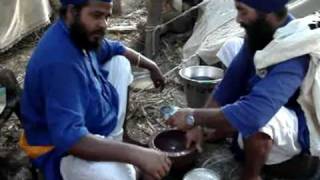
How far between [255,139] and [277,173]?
52 cm

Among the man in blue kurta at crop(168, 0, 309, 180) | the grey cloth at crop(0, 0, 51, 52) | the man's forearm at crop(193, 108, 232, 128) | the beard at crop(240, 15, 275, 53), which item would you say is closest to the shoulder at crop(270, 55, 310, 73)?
the man in blue kurta at crop(168, 0, 309, 180)

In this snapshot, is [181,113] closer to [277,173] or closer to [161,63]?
[277,173]

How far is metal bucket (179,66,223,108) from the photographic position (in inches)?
149

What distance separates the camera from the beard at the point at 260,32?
9.65 ft

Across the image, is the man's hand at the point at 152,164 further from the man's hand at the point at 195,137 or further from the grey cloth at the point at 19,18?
the grey cloth at the point at 19,18

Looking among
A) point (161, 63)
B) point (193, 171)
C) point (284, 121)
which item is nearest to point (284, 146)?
point (284, 121)

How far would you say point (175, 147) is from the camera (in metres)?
3.44

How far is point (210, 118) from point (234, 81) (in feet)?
1.62

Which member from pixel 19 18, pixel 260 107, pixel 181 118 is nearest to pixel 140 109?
pixel 181 118

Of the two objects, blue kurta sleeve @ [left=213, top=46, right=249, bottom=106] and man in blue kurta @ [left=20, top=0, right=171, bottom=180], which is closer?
man in blue kurta @ [left=20, top=0, right=171, bottom=180]

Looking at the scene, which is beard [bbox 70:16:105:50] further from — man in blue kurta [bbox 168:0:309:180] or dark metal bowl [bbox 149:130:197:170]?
dark metal bowl [bbox 149:130:197:170]

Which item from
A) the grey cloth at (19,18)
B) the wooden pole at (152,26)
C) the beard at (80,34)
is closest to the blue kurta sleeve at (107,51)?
the beard at (80,34)

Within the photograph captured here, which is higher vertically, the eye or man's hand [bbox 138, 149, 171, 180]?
the eye

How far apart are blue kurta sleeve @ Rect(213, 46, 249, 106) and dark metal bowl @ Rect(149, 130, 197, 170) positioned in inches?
14.4
